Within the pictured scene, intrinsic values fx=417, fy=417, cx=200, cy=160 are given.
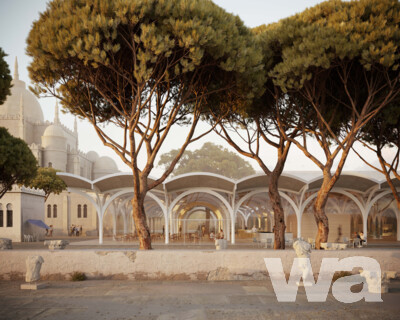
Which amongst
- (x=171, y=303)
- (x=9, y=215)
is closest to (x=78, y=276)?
(x=171, y=303)

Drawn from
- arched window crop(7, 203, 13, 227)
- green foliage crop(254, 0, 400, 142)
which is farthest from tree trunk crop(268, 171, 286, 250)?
arched window crop(7, 203, 13, 227)

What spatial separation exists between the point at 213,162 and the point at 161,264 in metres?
56.7

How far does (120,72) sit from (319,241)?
8.25 metres

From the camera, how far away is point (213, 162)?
67.8 m

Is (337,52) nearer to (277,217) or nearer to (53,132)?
(277,217)

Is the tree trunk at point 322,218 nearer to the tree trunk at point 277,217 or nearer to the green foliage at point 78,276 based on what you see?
the tree trunk at point 277,217

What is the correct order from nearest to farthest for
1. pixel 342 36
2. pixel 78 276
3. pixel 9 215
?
pixel 78 276
pixel 342 36
pixel 9 215

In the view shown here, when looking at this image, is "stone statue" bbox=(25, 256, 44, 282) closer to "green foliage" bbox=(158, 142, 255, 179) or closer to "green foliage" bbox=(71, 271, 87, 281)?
"green foliage" bbox=(71, 271, 87, 281)

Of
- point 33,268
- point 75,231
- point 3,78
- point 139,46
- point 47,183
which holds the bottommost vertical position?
point 75,231

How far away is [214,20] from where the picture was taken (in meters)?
11.3

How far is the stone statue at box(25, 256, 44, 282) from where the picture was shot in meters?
10.2

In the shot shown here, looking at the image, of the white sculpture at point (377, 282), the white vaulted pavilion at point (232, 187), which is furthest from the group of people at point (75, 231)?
the white sculpture at point (377, 282)

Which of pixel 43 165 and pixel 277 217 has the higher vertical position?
pixel 43 165

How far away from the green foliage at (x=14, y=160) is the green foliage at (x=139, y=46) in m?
3.00
